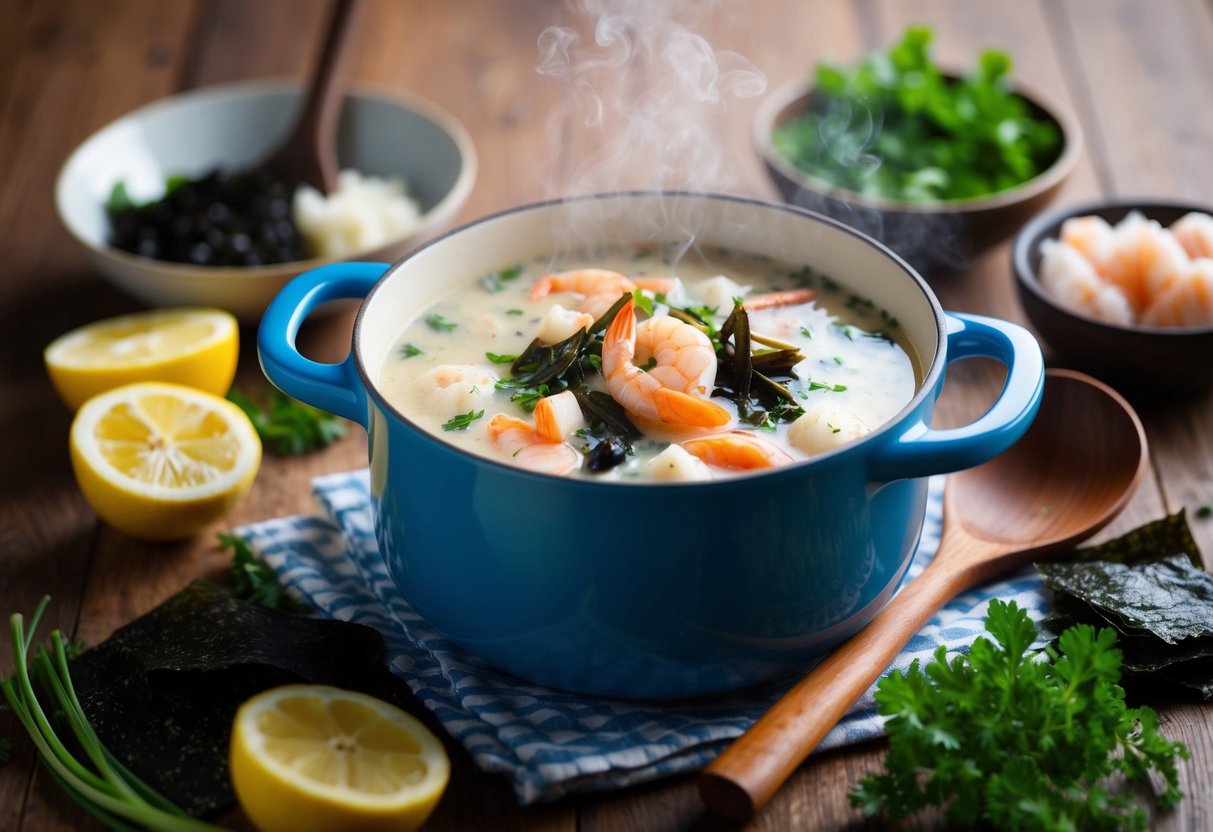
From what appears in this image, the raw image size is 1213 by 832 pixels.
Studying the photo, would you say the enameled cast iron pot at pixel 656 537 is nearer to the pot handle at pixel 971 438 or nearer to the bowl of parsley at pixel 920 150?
the pot handle at pixel 971 438

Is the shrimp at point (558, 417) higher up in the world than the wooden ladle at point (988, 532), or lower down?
higher up

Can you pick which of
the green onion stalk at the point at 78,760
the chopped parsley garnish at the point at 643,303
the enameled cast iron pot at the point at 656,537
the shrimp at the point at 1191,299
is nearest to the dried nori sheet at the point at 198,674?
the green onion stalk at the point at 78,760

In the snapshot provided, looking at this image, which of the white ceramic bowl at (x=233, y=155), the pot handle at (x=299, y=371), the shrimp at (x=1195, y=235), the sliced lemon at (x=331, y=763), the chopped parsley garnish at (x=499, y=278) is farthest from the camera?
the white ceramic bowl at (x=233, y=155)

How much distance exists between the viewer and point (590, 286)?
2.06 m

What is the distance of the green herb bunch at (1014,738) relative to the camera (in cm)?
149

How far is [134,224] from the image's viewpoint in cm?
281

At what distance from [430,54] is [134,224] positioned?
4.16ft

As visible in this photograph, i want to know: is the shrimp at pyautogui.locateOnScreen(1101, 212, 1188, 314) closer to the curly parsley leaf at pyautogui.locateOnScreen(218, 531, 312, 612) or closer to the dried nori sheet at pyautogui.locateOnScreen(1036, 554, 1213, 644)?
the dried nori sheet at pyautogui.locateOnScreen(1036, 554, 1213, 644)

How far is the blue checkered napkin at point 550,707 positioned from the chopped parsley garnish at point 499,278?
0.46m

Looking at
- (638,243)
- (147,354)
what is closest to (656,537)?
(638,243)

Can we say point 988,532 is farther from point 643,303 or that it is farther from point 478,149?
point 478,149

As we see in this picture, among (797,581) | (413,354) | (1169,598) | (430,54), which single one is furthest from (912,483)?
(430,54)

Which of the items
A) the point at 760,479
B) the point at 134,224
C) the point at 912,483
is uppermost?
the point at 760,479

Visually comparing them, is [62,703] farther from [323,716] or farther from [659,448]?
[659,448]
